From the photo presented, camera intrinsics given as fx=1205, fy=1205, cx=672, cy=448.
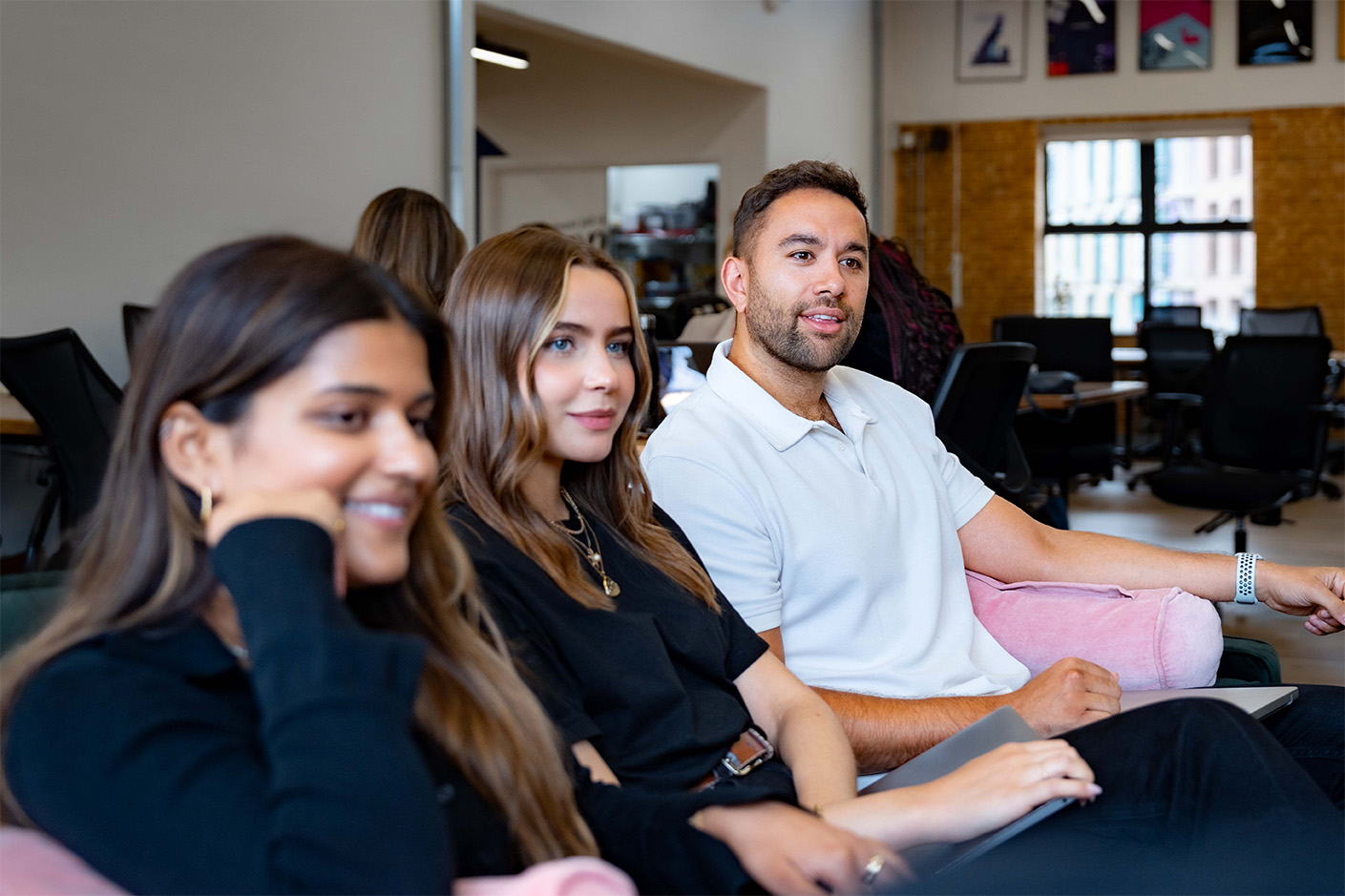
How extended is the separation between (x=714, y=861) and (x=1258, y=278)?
9.77 meters

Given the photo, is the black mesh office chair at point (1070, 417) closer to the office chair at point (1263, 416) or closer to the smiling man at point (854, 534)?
the office chair at point (1263, 416)

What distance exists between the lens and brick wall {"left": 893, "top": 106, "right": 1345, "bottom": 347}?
9250 mm

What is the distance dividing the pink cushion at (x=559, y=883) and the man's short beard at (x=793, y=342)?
1.19m

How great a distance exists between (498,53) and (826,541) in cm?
596

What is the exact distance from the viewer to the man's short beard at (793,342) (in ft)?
6.39

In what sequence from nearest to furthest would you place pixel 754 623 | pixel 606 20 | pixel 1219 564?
pixel 754 623, pixel 1219 564, pixel 606 20

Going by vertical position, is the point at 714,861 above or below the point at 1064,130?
below

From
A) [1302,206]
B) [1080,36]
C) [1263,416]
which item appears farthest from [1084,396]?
[1080,36]

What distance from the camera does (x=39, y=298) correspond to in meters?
3.63

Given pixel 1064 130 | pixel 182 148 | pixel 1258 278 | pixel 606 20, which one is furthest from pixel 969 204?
pixel 182 148

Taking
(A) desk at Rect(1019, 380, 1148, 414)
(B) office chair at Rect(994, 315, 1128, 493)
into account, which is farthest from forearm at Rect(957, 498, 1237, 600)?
(B) office chair at Rect(994, 315, 1128, 493)

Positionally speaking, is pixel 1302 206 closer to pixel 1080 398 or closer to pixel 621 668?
pixel 1080 398

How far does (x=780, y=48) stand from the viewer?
26.4 ft

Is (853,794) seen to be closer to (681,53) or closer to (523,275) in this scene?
A: (523,275)
